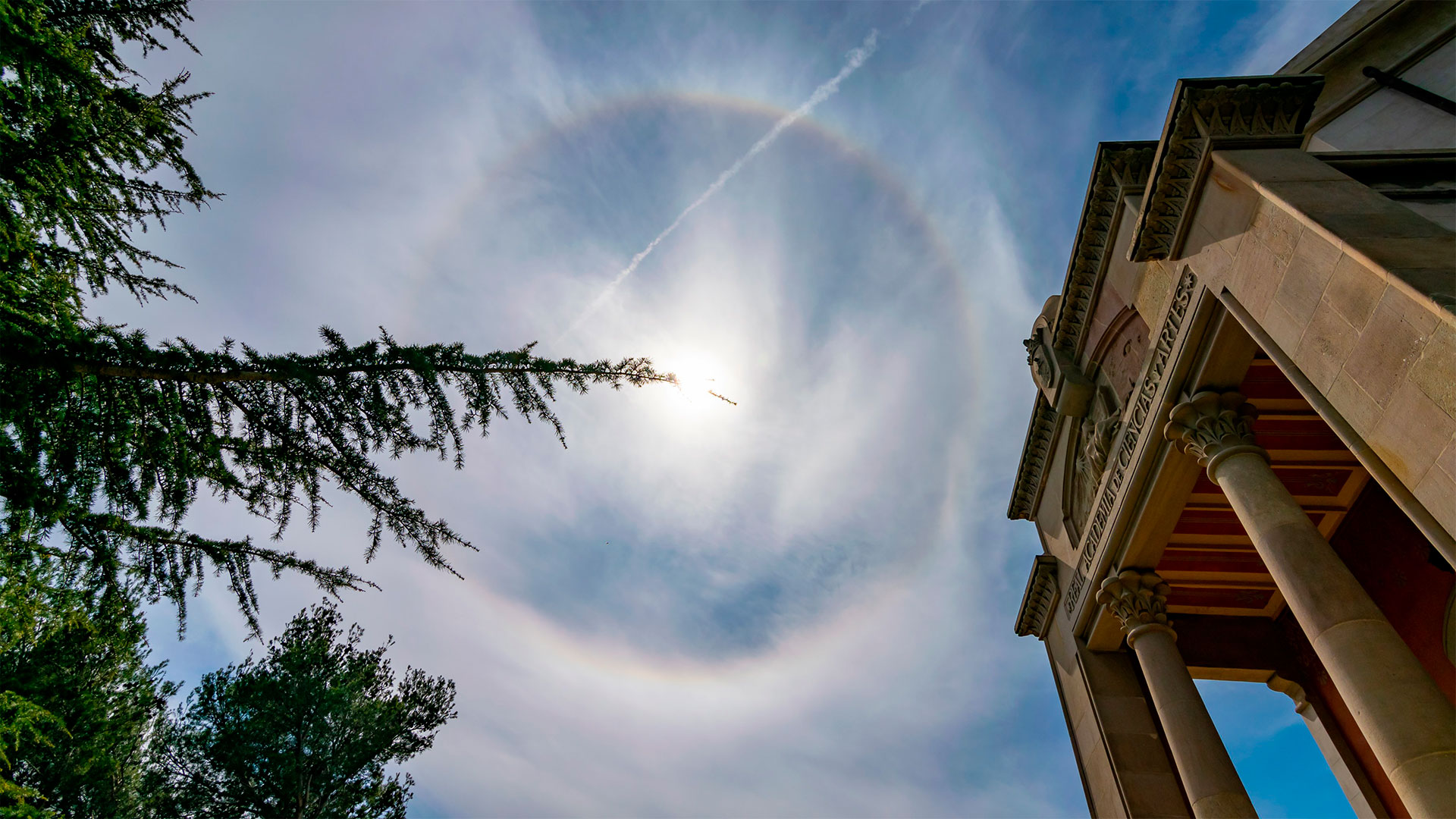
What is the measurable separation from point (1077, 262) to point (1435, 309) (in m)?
7.28

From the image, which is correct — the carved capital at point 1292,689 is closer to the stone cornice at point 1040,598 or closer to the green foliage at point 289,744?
the stone cornice at point 1040,598

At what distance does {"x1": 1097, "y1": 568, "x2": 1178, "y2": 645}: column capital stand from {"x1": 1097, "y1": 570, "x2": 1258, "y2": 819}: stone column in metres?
0.01

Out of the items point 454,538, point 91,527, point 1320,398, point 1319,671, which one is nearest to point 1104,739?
point 1319,671

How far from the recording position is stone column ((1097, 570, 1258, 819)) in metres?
8.02

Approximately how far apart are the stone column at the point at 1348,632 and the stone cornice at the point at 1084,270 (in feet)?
12.3

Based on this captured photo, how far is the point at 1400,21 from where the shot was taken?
920 cm

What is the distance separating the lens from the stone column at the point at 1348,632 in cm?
503

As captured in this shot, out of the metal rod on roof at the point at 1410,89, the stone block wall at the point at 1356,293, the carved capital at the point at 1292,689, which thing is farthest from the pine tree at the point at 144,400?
the carved capital at the point at 1292,689

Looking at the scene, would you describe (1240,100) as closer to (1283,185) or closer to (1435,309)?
(1283,185)

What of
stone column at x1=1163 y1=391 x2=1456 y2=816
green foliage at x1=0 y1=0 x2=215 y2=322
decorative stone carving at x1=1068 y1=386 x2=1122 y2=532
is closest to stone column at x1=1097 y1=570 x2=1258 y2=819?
decorative stone carving at x1=1068 y1=386 x2=1122 y2=532

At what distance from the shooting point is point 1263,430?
383 inches

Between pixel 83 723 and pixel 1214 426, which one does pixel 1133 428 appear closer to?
pixel 1214 426

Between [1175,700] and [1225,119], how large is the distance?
24.3 feet

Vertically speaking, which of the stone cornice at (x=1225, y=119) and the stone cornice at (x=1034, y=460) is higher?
the stone cornice at (x=1034, y=460)
